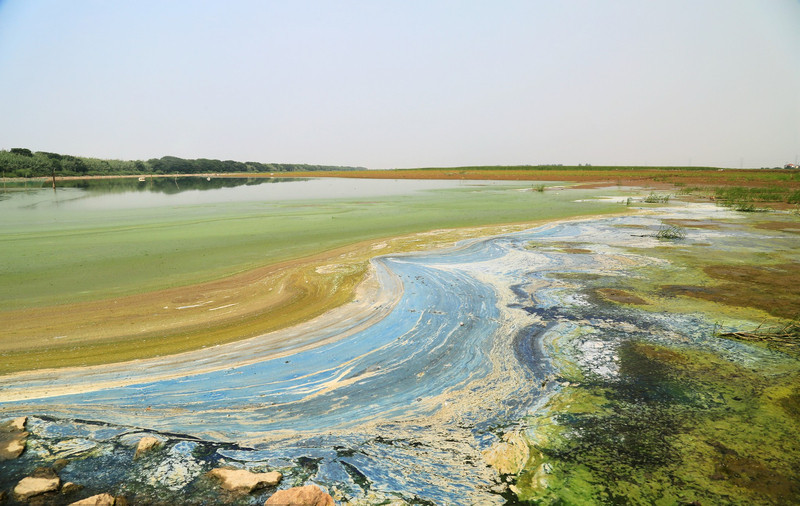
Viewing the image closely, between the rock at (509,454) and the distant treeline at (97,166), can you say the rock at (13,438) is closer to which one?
the rock at (509,454)

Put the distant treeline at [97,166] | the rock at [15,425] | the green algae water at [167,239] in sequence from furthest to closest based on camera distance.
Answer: the distant treeline at [97,166]
the green algae water at [167,239]
the rock at [15,425]

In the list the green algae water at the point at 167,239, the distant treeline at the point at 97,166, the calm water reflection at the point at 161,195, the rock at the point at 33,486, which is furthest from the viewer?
the distant treeline at the point at 97,166

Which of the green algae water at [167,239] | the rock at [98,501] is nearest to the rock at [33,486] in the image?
the rock at [98,501]

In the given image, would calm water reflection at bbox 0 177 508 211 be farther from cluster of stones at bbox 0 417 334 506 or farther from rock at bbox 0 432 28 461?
cluster of stones at bbox 0 417 334 506

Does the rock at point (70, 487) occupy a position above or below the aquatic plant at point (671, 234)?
below

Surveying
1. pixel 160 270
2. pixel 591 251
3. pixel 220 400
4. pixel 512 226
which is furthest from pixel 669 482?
pixel 512 226

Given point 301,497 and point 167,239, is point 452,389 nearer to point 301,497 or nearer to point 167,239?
point 301,497

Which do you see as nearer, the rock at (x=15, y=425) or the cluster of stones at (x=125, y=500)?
the cluster of stones at (x=125, y=500)

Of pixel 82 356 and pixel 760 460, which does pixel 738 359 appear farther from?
pixel 82 356
